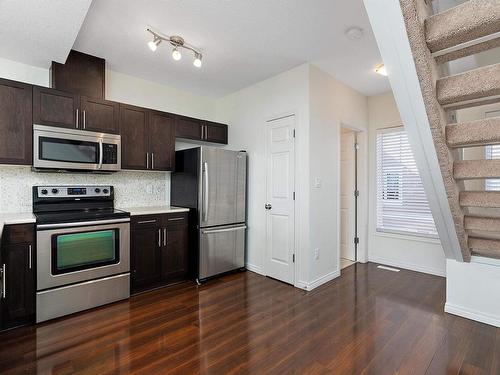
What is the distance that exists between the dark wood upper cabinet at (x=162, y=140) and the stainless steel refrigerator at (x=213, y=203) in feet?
0.58

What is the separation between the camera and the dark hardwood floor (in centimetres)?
180

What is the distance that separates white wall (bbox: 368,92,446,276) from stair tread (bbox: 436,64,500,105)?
262 centimetres

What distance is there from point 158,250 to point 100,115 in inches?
65.2

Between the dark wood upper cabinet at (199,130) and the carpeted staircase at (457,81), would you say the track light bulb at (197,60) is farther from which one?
the carpeted staircase at (457,81)

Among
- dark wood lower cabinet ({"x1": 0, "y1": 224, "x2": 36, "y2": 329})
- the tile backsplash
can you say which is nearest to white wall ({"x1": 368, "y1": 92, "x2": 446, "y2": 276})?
the tile backsplash

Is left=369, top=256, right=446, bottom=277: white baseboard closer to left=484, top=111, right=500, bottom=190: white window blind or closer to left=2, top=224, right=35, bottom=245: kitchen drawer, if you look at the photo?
left=484, top=111, right=500, bottom=190: white window blind

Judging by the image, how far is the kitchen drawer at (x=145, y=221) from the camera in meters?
2.94

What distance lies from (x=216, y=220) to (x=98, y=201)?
1426mm

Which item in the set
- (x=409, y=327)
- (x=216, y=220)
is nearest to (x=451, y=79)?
(x=409, y=327)

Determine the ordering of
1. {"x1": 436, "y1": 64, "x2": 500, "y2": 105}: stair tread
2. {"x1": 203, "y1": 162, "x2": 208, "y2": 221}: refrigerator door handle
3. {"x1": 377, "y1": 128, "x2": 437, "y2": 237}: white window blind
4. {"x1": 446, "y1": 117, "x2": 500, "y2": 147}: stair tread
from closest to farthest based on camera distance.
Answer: {"x1": 436, "y1": 64, "x2": 500, "y2": 105}: stair tread, {"x1": 446, "y1": 117, "x2": 500, "y2": 147}: stair tread, {"x1": 203, "y1": 162, "x2": 208, "y2": 221}: refrigerator door handle, {"x1": 377, "y1": 128, "x2": 437, "y2": 237}: white window blind

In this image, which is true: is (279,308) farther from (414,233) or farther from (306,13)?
(306,13)

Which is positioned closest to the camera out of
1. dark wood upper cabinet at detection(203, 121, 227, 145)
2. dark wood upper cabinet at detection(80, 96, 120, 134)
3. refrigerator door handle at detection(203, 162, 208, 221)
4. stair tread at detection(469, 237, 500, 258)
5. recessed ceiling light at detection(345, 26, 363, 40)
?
stair tread at detection(469, 237, 500, 258)

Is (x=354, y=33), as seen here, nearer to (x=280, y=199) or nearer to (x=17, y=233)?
(x=280, y=199)

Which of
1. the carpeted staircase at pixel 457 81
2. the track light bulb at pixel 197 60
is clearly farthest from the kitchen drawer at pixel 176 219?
the carpeted staircase at pixel 457 81
